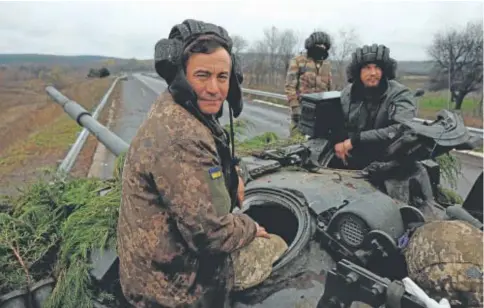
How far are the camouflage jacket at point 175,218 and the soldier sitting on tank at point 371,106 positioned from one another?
6.98 feet

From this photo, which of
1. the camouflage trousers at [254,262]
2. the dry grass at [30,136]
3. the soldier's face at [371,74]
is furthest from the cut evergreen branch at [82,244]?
the soldier's face at [371,74]

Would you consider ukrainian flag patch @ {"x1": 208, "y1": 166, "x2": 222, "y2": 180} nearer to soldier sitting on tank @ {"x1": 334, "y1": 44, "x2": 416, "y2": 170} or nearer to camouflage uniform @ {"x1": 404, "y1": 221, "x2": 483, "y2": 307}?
camouflage uniform @ {"x1": 404, "y1": 221, "x2": 483, "y2": 307}

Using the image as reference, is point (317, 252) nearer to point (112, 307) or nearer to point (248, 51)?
point (112, 307)

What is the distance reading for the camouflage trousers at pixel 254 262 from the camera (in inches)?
125

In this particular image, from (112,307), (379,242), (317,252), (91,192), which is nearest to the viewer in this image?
(379,242)

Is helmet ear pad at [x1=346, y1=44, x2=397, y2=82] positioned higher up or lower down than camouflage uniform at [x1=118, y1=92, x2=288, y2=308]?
higher up

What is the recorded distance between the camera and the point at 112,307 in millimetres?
3551

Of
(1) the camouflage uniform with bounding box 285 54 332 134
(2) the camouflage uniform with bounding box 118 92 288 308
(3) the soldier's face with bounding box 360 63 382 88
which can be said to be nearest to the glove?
(2) the camouflage uniform with bounding box 118 92 288 308

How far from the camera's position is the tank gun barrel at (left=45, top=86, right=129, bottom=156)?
7203mm

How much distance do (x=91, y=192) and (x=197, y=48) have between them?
259 centimetres

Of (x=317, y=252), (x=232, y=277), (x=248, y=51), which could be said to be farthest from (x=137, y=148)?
(x=248, y=51)

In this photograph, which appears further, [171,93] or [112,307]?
[112,307]

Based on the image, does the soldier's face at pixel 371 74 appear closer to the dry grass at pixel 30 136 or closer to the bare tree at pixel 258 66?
the dry grass at pixel 30 136

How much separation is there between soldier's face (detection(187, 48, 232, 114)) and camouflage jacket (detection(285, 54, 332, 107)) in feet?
22.7
